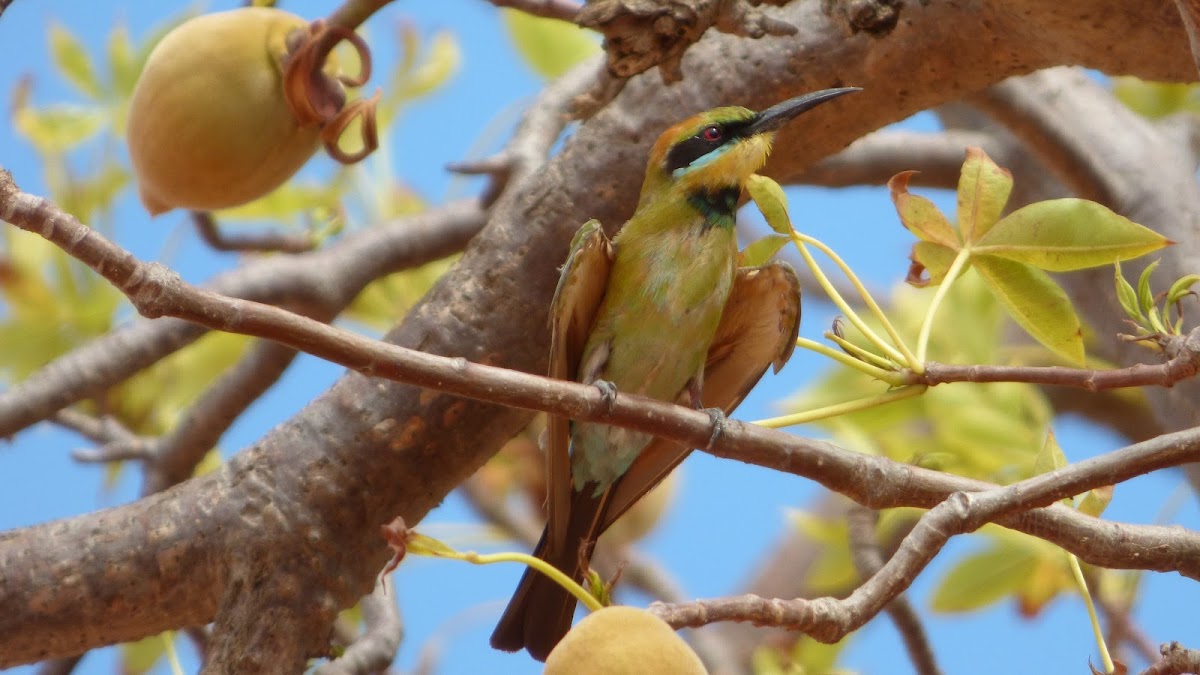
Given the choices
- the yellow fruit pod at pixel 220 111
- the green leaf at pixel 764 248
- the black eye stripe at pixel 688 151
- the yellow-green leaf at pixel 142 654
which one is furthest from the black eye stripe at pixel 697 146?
the yellow-green leaf at pixel 142 654

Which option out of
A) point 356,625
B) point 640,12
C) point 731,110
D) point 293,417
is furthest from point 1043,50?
point 356,625

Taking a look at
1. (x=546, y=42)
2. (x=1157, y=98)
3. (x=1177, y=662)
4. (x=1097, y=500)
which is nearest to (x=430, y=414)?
(x=1097, y=500)

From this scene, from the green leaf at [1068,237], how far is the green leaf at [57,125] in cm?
155

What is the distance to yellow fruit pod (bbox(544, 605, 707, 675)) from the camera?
0.77 m

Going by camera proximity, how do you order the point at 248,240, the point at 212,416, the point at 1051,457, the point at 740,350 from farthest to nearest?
the point at 248,240 → the point at 212,416 → the point at 740,350 → the point at 1051,457

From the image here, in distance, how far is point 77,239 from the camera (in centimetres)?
→ 79

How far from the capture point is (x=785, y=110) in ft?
4.69

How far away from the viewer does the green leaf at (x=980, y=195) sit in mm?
1053

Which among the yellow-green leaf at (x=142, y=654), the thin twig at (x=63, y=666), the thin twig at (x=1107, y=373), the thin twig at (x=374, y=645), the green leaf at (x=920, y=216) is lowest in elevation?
the thin twig at (x=1107, y=373)

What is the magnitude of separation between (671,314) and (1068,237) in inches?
24.0

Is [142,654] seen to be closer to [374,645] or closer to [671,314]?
A: [374,645]

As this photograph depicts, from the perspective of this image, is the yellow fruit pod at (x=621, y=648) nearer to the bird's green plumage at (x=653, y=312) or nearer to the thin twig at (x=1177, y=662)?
the thin twig at (x=1177, y=662)

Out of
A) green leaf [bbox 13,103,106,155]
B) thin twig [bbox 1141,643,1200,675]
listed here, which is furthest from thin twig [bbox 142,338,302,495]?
thin twig [bbox 1141,643,1200,675]

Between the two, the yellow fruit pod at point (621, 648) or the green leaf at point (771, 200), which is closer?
the yellow fruit pod at point (621, 648)
